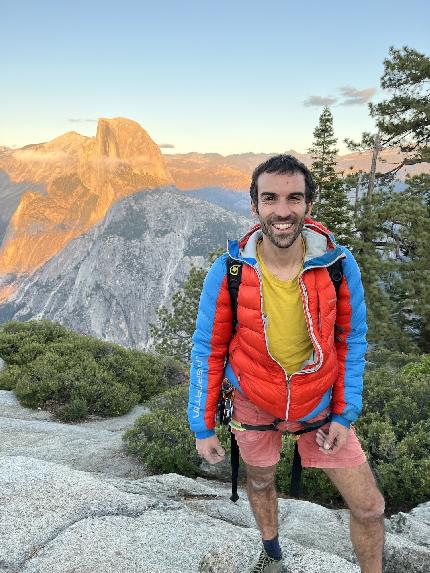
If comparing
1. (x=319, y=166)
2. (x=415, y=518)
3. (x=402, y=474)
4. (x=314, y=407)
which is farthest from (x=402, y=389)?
(x=319, y=166)

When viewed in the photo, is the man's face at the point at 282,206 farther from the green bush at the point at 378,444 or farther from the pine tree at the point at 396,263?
the pine tree at the point at 396,263

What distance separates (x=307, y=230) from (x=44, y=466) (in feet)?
12.5

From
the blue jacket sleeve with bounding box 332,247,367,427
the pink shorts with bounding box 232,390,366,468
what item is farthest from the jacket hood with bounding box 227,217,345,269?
the pink shorts with bounding box 232,390,366,468

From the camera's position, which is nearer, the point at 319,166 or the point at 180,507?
the point at 180,507

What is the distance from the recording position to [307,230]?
309cm

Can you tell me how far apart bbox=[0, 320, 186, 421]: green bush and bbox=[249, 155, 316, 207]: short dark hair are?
27.0 feet

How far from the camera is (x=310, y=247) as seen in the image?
9.73 feet

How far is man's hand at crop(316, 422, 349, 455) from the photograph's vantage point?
3.05m

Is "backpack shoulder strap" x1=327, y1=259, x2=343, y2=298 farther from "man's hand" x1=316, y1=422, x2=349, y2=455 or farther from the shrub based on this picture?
the shrub

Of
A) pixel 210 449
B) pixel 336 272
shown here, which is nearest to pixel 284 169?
pixel 336 272

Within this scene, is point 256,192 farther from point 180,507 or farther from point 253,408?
point 180,507

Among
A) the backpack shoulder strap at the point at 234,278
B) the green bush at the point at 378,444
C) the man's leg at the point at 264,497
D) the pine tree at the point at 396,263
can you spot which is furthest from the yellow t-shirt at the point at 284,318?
the pine tree at the point at 396,263

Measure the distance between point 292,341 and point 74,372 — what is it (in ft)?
28.8

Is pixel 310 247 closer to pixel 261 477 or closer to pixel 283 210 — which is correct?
pixel 283 210
